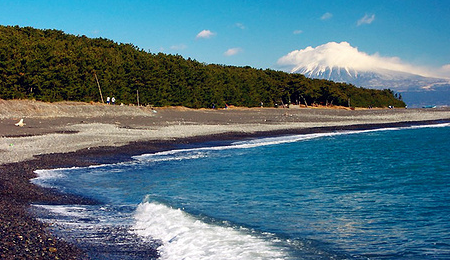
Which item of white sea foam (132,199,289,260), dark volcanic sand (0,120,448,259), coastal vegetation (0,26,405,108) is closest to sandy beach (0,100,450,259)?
dark volcanic sand (0,120,448,259)

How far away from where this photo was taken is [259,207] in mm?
13273

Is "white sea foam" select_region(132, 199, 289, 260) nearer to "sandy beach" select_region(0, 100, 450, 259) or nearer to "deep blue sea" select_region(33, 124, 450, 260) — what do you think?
"deep blue sea" select_region(33, 124, 450, 260)

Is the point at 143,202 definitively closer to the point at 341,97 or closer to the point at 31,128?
the point at 31,128

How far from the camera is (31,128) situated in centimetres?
3438

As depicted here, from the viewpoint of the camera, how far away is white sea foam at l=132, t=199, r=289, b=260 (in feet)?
28.0

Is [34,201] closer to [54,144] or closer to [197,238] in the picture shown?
[197,238]

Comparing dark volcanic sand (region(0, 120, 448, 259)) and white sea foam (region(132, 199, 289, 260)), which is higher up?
dark volcanic sand (region(0, 120, 448, 259))

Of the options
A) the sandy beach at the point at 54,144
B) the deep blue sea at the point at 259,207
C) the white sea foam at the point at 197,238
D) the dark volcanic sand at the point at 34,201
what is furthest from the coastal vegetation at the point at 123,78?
the white sea foam at the point at 197,238

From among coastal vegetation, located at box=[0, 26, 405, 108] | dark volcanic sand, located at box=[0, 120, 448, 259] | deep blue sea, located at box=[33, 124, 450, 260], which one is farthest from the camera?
coastal vegetation, located at box=[0, 26, 405, 108]

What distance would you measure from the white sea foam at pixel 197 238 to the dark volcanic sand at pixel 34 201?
0.67 meters

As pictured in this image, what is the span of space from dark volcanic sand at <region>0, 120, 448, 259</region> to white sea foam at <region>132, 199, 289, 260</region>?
67 centimetres

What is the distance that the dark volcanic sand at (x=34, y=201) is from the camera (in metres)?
7.91

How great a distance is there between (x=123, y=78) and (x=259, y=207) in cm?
5499

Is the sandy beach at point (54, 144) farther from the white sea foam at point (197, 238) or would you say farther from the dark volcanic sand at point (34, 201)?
the white sea foam at point (197, 238)
